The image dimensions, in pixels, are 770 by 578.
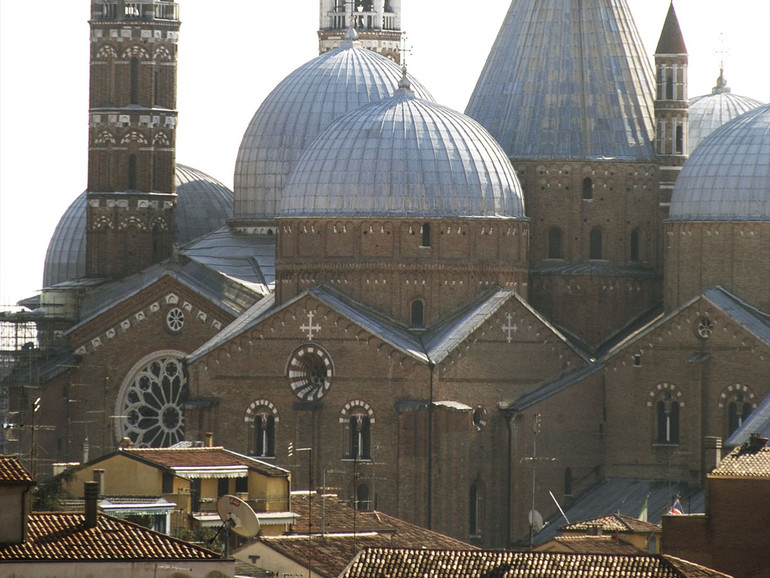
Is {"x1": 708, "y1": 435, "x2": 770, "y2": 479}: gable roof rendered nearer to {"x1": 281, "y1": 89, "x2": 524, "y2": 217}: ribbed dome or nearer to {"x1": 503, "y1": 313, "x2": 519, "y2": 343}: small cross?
{"x1": 503, "y1": 313, "x2": 519, "y2": 343}: small cross

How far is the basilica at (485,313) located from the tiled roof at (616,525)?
6085 mm

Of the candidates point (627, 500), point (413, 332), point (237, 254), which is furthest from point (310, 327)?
point (237, 254)

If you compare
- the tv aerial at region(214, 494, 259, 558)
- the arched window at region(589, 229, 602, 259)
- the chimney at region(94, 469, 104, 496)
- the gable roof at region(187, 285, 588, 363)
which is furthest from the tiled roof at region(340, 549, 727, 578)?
the arched window at region(589, 229, 602, 259)

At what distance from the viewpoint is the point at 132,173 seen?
9262 centimetres

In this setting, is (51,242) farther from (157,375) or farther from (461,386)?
(461,386)

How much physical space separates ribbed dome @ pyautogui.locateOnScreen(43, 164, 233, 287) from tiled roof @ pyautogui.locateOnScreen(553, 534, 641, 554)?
3374 cm

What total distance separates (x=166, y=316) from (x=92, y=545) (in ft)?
125

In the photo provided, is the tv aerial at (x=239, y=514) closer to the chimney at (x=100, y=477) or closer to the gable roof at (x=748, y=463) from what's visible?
the chimney at (x=100, y=477)

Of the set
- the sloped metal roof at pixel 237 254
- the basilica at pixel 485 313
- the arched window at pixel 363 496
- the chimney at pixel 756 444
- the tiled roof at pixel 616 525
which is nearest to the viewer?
the chimney at pixel 756 444

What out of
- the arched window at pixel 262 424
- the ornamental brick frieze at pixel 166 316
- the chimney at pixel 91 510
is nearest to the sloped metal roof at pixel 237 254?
the ornamental brick frieze at pixel 166 316

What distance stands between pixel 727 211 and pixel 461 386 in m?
8.89

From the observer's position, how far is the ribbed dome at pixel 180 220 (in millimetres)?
99062

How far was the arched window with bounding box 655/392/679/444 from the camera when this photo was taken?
80.4m

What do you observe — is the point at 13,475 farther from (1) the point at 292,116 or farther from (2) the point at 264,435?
(1) the point at 292,116
